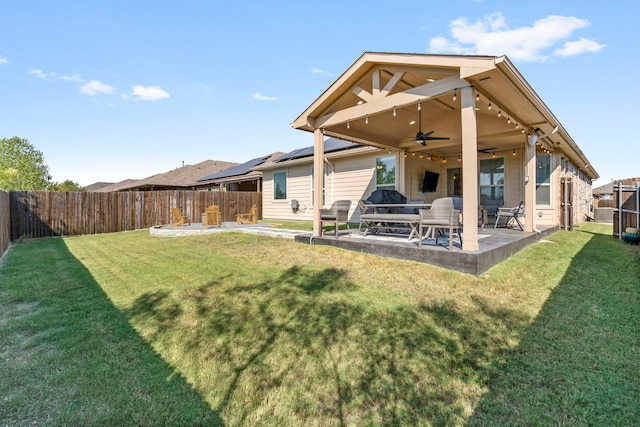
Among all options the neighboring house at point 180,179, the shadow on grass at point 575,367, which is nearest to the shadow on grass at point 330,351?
the shadow on grass at point 575,367

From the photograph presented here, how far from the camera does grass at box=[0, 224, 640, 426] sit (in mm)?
1829

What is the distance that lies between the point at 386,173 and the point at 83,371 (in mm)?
9518

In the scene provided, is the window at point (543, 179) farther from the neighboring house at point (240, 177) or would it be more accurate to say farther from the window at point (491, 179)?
the neighboring house at point (240, 177)

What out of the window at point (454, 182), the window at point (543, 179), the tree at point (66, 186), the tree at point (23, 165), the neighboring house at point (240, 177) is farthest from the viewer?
the tree at point (66, 186)

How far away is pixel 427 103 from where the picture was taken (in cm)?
715

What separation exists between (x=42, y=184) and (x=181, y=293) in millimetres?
34930

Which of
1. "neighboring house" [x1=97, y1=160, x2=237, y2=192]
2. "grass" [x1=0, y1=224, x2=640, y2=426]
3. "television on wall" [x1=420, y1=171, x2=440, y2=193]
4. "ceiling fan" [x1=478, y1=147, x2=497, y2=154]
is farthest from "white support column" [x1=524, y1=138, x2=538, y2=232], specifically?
"neighboring house" [x1=97, y1=160, x2=237, y2=192]

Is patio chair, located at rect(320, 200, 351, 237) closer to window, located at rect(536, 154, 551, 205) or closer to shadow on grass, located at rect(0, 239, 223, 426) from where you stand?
shadow on grass, located at rect(0, 239, 223, 426)

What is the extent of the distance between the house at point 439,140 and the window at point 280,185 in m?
0.09

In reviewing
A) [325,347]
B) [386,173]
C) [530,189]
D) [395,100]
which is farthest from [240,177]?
[325,347]

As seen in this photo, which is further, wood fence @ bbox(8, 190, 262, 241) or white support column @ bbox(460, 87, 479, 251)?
wood fence @ bbox(8, 190, 262, 241)

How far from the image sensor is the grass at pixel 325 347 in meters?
1.83

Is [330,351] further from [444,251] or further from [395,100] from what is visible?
[395,100]

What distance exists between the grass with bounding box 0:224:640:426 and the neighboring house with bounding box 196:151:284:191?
12371 millimetres
